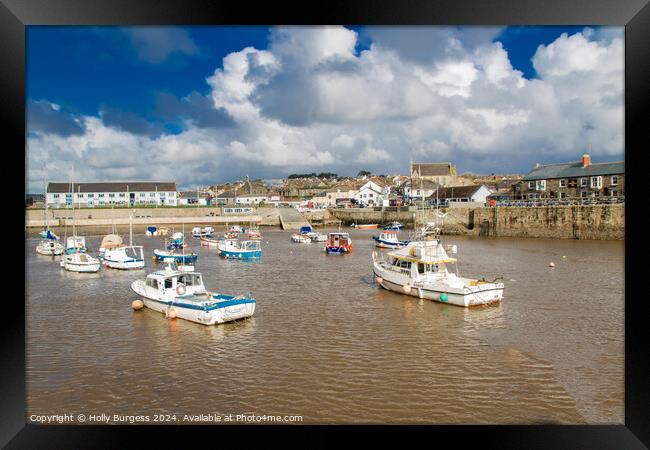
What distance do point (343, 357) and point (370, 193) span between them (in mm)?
64684

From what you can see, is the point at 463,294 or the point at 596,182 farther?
the point at 596,182

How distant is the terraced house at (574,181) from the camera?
108 feet

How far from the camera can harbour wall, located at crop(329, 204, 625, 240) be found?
96.6 feet

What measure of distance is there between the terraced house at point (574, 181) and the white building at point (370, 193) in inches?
1267

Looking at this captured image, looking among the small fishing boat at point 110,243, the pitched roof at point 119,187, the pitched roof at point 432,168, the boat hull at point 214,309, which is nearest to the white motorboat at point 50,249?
the small fishing boat at point 110,243

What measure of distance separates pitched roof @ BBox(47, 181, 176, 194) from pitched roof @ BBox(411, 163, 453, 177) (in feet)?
115

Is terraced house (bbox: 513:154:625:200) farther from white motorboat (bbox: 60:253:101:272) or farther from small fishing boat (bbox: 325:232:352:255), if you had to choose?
white motorboat (bbox: 60:253:101:272)

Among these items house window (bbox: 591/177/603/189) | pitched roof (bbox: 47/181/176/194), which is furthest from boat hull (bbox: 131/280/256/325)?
pitched roof (bbox: 47/181/176/194)

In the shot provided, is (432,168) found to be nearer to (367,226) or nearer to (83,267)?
(367,226)

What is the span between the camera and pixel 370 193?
237 ft

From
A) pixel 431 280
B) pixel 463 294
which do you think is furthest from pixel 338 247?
pixel 463 294
